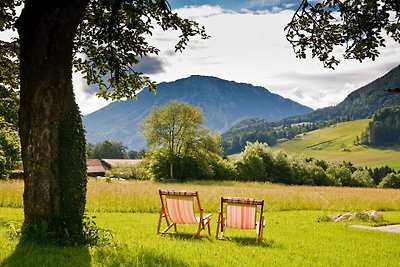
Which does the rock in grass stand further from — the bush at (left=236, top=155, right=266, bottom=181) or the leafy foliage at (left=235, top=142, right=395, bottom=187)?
the bush at (left=236, top=155, right=266, bottom=181)

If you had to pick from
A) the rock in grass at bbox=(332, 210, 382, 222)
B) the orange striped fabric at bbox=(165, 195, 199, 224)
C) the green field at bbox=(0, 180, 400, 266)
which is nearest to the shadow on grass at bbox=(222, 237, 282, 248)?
the green field at bbox=(0, 180, 400, 266)

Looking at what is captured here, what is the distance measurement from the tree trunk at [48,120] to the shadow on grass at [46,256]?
2.14ft

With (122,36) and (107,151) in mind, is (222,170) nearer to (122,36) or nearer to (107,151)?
(122,36)

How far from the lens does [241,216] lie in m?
10.8

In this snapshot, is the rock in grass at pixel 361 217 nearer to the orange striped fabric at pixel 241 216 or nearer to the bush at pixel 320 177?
the orange striped fabric at pixel 241 216

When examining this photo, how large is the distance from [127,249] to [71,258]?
131 cm

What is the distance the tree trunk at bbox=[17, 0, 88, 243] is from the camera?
8156 mm

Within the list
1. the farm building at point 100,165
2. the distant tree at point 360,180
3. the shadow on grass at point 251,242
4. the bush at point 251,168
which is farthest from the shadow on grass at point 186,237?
the farm building at point 100,165

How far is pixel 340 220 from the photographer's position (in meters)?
17.3

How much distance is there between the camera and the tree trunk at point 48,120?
816 centimetres

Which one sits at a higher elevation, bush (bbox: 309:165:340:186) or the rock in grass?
the rock in grass

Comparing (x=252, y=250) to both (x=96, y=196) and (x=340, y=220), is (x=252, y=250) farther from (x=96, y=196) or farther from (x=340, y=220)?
(x=96, y=196)

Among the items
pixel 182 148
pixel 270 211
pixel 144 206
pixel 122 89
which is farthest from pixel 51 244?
pixel 182 148

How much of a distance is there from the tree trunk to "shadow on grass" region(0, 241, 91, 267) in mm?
653
